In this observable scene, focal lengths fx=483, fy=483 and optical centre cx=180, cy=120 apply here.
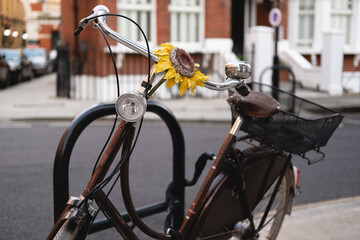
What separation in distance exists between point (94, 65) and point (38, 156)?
7.79 meters

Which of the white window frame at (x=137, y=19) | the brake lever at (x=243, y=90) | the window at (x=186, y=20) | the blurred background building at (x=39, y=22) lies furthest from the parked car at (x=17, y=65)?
the blurred background building at (x=39, y=22)

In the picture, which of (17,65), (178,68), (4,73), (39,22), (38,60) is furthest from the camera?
(39,22)

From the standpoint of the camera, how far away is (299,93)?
1483 centimetres

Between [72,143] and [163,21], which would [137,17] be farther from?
[72,143]

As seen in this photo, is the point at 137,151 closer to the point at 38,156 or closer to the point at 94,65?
the point at 38,156

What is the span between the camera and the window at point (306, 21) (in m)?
17.6

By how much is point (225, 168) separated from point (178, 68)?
83cm

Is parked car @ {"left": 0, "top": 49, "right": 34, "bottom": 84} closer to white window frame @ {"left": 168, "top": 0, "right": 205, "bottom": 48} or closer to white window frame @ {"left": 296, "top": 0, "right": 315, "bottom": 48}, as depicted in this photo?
white window frame @ {"left": 168, "top": 0, "right": 205, "bottom": 48}

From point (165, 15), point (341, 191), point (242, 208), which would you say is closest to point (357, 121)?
point (341, 191)

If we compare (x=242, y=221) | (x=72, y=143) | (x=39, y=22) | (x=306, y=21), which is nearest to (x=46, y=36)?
(x=39, y=22)

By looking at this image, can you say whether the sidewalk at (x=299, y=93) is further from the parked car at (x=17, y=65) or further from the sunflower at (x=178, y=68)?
the parked car at (x=17, y=65)

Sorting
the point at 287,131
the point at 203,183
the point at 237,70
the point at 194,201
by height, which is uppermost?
the point at 237,70

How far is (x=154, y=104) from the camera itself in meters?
2.85

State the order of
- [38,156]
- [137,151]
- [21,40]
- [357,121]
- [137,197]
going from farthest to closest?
[21,40] < [357,121] < [137,151] < [38,156] < [137,197]
